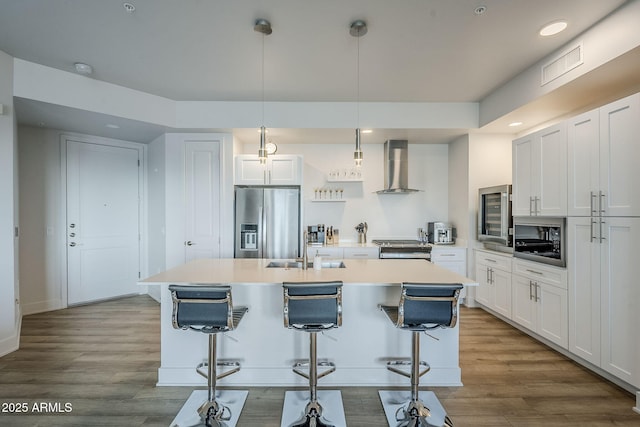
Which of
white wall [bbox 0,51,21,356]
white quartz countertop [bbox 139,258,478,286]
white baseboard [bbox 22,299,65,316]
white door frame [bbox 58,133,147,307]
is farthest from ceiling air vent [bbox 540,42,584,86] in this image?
white baseboard [bbox 22,299,65,316]

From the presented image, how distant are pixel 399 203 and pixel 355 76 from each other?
240cm

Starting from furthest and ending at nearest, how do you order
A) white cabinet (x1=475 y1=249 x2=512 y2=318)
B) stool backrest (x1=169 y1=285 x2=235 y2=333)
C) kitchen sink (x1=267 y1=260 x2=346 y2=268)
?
white cabinet (x1=475 y1=249 x2=512 y2=318) → kitchen sink (x1=267 y1=260 x2=346 y2=268) → stool backrest (x1=169 y1=285 x2=235 y2=333)

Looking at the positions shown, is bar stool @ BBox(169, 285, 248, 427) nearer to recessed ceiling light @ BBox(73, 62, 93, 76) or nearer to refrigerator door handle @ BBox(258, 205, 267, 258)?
refrigerator door handle @ BBox(258, 205, 267, 258)

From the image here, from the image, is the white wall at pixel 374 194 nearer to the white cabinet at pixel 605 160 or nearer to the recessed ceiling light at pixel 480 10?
the white cabinet at pixel 605 160

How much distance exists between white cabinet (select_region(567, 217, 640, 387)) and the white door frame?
18.6 feet

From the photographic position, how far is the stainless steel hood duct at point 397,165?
15.2 ft

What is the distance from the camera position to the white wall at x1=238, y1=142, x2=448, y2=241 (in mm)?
4934

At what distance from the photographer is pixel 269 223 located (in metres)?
4.18

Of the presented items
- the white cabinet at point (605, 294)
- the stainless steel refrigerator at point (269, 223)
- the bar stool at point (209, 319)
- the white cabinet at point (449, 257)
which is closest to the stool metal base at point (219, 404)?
the bar stool at point (209, 319)

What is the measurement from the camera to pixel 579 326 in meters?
2.58

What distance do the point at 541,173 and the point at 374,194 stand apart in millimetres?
2376

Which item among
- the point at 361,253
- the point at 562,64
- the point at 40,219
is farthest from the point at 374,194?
the point at 40,219

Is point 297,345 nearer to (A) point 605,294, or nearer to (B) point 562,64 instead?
(A) point 605,294

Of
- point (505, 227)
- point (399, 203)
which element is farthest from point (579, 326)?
point (399, 203)
